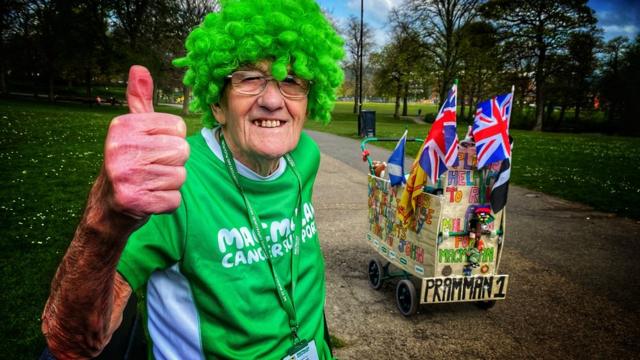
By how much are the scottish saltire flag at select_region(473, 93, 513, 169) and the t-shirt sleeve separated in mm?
2705

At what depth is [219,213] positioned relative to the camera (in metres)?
1.38

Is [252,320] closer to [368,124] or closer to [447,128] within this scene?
[447,128]

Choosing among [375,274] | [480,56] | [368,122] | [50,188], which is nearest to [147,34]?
[368,122]

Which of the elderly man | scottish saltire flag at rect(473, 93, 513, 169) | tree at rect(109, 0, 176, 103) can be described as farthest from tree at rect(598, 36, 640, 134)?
the elderly man

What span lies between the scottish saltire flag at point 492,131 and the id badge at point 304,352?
2.26 meters

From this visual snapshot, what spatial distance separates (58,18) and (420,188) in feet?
133

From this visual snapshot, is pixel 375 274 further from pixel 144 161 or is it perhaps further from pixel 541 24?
pixel 541 24

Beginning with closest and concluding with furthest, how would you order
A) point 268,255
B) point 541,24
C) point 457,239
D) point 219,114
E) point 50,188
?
1. point 268,255
2. point 219,114
3. point 457,239
4. point 50,188
5. point 541,24

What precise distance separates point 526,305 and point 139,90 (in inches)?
169

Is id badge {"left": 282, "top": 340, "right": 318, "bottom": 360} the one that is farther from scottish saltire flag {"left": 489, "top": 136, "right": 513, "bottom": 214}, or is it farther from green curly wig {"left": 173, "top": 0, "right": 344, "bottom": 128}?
scottish saltire flag {"left": 489, "top": 136, "right": 513, "bottom": 214}

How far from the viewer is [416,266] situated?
12.0ft

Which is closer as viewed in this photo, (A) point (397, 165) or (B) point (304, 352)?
(B) point (304, 352)

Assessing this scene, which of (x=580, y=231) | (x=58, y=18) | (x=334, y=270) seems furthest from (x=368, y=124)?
(x=58, y=18)

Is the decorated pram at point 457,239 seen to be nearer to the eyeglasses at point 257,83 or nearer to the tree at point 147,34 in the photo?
the eyeglasses at point 257,83
